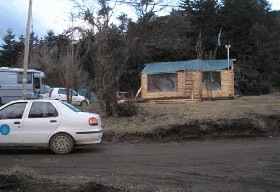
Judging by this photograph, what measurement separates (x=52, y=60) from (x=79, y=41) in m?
15.1

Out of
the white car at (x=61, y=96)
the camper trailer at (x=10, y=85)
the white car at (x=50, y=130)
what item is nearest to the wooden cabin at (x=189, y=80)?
the white car at (x=61, y=96)

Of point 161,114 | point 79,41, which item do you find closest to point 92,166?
point 161,114

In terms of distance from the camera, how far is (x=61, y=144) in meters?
9.20

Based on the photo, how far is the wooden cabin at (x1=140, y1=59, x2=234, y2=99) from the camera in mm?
24266

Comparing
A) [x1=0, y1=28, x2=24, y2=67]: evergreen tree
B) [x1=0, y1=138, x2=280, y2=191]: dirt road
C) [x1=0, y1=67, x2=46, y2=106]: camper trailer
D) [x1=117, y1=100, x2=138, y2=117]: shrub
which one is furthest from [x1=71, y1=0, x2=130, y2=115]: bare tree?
[x1=0, y1=28, x2=24, y2=67]: evergreen tree

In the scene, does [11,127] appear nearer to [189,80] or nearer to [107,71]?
[107,71]

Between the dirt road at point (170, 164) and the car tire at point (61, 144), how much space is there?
0.63 feet

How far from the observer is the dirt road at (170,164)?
607cm

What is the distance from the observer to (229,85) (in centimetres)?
2434

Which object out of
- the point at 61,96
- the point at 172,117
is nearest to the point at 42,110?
the point at 172,117

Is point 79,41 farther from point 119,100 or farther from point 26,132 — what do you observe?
point 26,132

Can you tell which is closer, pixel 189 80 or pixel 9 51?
pixel 189 80

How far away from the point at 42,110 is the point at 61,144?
1.11 meters

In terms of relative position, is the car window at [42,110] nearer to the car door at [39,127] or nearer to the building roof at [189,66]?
the car door at [39,127]
